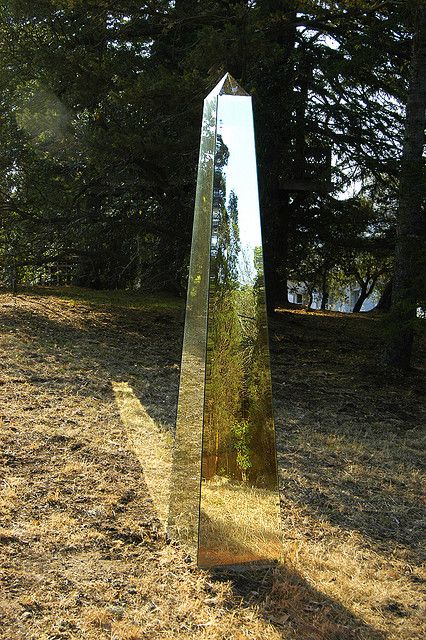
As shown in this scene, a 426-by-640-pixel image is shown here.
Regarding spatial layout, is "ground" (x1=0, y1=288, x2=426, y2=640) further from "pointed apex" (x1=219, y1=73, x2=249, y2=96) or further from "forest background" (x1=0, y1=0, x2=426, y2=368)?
"pointed apex" (x1=219, y1=73, x2=249, y2=96)

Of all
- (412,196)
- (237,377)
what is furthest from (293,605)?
(412,196)

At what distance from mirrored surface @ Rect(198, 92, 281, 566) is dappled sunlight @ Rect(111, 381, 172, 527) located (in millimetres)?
626

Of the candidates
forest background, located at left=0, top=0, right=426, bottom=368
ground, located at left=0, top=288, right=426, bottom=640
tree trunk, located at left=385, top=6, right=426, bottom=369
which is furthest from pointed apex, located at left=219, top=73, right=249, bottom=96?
tree trunk, located at left=385, top=6, right=426, bottom=369

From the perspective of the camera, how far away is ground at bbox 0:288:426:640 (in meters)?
2.76

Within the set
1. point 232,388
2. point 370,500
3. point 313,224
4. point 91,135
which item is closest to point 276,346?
point 313,224

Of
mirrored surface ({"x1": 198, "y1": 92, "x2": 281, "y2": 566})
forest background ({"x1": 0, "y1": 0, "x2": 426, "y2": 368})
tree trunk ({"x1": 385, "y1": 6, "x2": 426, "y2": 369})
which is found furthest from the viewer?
forest background ({"x1": 0, "y1": 0, "x2": 426, "y2": 368})

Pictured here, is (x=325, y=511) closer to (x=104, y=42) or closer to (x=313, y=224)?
(x=104, y=42)

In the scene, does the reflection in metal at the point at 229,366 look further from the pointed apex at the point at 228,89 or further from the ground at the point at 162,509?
the ground at the point at 162,509

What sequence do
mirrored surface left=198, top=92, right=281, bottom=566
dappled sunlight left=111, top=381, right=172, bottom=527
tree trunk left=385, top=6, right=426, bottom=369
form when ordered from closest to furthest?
1. mirrored surface left=198, top=92, right=281, bottom=566
2. dappled sunlight left=111, top=381, right=172, bottom=527
3. tree trunk left=385, top=6, right=426, bottom=369

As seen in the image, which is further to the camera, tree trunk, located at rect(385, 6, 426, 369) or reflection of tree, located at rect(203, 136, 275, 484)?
tree trunk, located at rect(385, 6, 426, 369)

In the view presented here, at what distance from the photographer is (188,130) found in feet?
26.1

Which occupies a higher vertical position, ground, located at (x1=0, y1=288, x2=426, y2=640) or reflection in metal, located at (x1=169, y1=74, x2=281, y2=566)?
reflection in metal, located at (x1=169, y1=74, x2=281, y2=566)

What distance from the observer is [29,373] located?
263 inches

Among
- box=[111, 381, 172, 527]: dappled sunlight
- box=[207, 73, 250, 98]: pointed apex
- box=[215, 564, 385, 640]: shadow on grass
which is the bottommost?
box=[215, 564, 385, 640]: shadow on grass
